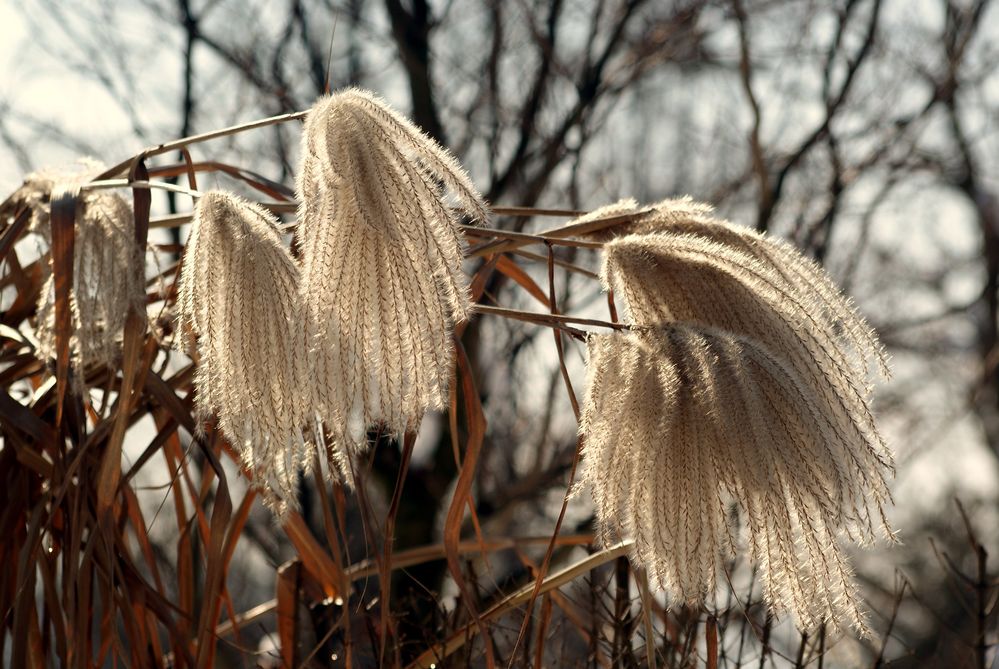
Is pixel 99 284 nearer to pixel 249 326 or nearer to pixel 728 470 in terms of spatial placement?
pixel 249 326

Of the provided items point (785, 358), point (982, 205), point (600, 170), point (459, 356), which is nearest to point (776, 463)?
point (785, 358)

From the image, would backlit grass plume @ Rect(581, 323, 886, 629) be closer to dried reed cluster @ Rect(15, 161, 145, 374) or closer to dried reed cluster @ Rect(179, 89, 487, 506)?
dried reed cluster @ Rect(179, 89, 487, 506)

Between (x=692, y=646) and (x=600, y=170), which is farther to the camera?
(x=600, y=170)

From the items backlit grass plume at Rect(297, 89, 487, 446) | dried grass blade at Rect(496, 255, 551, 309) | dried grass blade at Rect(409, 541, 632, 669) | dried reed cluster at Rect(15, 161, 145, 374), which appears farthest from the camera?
dried grass blade at Rect(496, 255, 551, 309)

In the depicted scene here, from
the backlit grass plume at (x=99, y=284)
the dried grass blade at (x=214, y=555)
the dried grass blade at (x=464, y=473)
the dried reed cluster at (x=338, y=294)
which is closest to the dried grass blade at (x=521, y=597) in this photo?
the dried grass blade at (x=464, y=473)

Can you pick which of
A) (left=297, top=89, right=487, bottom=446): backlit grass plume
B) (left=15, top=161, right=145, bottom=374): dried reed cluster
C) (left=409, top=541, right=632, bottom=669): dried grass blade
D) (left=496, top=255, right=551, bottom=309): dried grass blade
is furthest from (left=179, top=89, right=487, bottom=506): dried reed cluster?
(left=496, top=255, right=551, bottom=309): dried grass blade

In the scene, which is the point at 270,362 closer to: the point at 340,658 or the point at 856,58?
the point at 340,658
